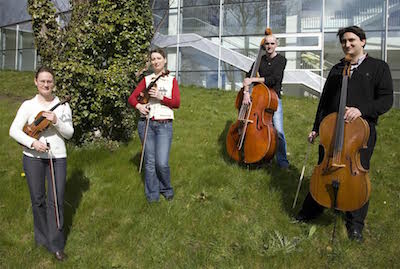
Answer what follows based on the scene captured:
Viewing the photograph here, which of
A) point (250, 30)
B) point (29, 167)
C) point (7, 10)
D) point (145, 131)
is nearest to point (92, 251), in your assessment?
point (29, 167)

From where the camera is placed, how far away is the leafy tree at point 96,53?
5.69m

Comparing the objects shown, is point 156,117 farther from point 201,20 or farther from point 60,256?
point 201,20

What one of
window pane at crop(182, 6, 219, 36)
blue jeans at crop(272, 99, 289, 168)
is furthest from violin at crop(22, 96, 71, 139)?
window pane at crop(182, 6, 219, 36)

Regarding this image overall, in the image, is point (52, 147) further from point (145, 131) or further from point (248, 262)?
point (248, 262)

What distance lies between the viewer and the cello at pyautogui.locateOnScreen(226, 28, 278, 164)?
4.79 m

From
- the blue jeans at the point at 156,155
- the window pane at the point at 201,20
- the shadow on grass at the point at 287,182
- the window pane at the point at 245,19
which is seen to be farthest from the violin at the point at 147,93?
the window pane at the point at 201,20

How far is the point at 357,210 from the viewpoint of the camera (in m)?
3.74

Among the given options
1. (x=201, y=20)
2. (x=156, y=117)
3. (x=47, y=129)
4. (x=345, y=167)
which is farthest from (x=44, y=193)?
(x=201, y=20)

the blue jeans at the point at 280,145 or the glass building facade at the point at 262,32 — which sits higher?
the glass building facade at the point at 262,32

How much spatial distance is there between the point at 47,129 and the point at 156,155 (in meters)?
1.26

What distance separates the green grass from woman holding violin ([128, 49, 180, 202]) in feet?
1.20

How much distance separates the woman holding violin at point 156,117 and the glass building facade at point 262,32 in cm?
1010

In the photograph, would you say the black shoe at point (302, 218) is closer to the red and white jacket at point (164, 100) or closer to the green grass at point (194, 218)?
the green grass at point (194, 218)

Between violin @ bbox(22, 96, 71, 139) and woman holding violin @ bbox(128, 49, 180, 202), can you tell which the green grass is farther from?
violin @ bbox(22, 96, 71, 139)
